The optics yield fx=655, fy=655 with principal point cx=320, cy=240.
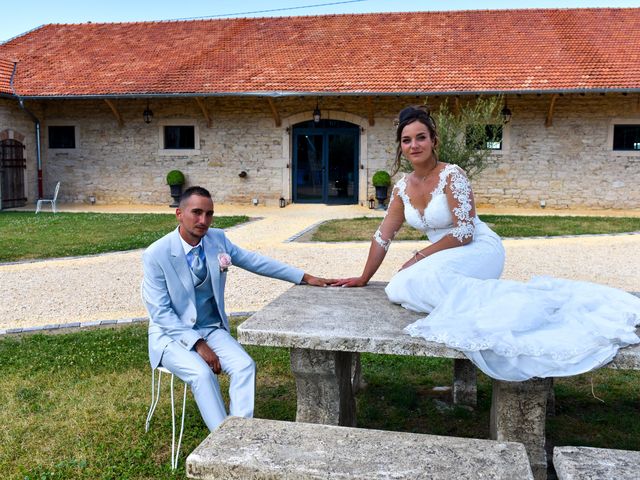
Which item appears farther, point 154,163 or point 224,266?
point 154,163

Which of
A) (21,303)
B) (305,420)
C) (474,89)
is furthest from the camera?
(474,89)

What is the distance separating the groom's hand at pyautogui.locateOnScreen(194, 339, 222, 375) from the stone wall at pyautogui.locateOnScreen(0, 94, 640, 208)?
47.5 ft

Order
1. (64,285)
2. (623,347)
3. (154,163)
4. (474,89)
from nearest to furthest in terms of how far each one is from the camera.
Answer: (623,347), (64,285), (474,89), (154,163)

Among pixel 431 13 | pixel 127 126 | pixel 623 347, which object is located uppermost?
pixel 431 13

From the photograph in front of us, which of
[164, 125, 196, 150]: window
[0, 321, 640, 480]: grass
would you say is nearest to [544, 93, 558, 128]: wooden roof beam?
[164, 125, 196, 150]: window

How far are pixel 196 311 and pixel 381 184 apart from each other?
44.9 ft

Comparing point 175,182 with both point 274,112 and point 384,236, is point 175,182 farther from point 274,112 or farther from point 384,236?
point 384,236

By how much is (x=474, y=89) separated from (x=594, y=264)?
829 cm

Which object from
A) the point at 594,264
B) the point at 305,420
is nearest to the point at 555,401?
the point at 305,420

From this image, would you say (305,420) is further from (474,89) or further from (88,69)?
(88,69)

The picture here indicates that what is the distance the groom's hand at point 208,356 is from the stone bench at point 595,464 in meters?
1.62

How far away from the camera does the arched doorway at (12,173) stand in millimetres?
17125

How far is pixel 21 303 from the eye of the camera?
21.3 feet

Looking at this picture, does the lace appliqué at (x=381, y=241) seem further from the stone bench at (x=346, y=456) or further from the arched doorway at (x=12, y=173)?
the arched doorway at (x=12, y=173)
